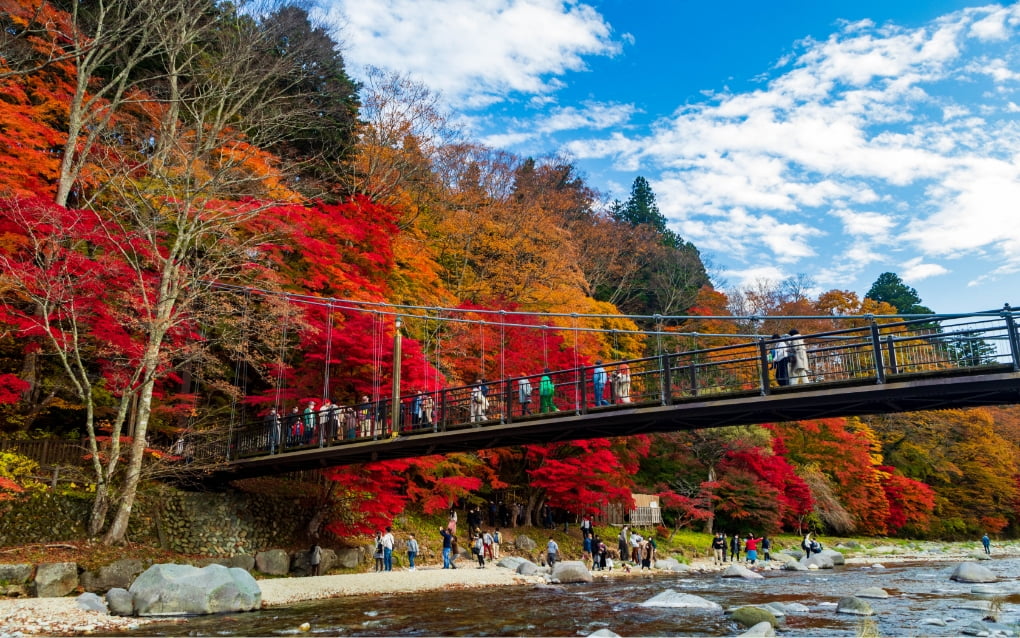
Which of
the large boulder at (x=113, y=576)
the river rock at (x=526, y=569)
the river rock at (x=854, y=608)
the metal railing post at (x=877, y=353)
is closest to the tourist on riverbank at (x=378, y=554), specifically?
the river rock at (x=526, y=569)

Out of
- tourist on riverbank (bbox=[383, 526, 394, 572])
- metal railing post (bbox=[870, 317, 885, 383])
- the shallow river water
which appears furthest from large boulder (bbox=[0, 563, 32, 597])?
metal railing post (bbox=[870, 317, 885, 383])

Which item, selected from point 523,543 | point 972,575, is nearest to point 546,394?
point 523,543

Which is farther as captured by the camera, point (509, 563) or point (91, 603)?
point (509, 563)

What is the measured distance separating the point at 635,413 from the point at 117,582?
427 inches

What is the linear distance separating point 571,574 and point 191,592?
1015 centimetres

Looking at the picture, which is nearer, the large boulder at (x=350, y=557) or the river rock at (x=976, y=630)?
the river rock at (x=976, y=630)

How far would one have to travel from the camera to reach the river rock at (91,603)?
12285mm

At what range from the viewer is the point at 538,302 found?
29.7 m

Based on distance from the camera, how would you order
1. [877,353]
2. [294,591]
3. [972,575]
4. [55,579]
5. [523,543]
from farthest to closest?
[523,543]
[972,575]
[294,591]
[55,579]
[877,353]

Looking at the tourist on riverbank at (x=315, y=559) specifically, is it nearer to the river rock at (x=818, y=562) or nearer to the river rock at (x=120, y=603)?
the river rock at (x=120, y=603)

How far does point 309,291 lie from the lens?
21.7 metres

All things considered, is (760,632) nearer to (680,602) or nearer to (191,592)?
(680,602)

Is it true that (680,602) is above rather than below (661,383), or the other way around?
below

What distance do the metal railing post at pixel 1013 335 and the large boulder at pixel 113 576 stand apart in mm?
16523
